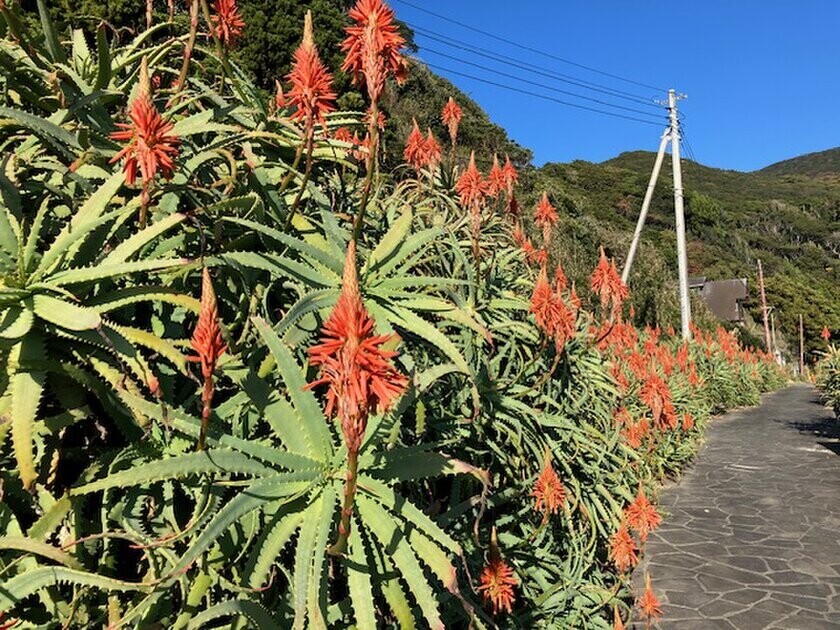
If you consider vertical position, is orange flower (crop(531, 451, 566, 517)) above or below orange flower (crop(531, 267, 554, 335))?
below

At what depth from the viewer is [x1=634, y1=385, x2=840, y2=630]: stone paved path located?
15.7 feet

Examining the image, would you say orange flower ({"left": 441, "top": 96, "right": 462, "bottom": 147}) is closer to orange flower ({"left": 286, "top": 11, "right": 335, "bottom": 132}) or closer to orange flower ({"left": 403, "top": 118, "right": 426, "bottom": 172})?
orange flower ({"left": 403, "top": 118, "right": 426, "bottom": 172})

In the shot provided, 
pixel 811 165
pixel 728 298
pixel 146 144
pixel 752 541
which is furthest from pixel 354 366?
pixel 811 165

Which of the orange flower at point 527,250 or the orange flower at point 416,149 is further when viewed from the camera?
the orange flower at point 527,250

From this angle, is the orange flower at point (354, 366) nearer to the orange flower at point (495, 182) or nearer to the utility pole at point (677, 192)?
the orange flower at point (495, 182)

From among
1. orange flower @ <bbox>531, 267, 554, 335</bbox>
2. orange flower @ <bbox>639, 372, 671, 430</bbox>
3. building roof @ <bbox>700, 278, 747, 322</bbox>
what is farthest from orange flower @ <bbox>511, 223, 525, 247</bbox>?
building roof @ <bbox>700, 278, 747, 322</bbox>

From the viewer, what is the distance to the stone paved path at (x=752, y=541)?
4.77 m

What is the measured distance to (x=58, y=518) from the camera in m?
1.15

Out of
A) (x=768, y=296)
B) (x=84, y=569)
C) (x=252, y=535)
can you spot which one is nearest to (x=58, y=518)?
(x=84, y=569)

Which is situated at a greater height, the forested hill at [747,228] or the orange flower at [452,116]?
the forested hill at [747,228]

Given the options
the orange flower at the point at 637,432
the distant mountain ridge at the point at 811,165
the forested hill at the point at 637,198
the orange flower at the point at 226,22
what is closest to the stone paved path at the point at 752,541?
the orange flower at the point at 637,432

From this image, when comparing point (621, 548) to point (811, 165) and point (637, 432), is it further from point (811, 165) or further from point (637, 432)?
point (811, 165)

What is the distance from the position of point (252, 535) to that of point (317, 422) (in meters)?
0.26

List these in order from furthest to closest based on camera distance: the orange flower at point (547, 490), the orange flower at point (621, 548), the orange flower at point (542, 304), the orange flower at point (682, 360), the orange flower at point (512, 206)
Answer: the orange flower at point (682, 360), the orange flower at point (512, 206), the orange flower at point (621, 548), the orange flower at point (542, 304), the orange flower at point (547, 490)
